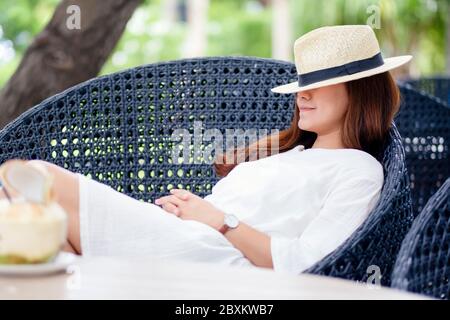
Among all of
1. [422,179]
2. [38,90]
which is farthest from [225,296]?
[422,179]

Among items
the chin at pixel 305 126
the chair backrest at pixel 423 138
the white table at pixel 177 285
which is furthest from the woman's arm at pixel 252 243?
the chair backrest at pixel 423 138

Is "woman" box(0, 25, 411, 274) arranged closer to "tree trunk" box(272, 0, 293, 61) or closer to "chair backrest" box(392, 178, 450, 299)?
"chair backrest" box(392, 178, 450, 299)

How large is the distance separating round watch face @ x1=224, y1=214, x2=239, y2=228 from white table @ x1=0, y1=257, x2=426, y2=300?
68cm

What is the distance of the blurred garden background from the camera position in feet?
10.2

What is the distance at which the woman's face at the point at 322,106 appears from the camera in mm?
2230

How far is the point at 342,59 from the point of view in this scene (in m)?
2.19

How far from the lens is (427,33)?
13.0m

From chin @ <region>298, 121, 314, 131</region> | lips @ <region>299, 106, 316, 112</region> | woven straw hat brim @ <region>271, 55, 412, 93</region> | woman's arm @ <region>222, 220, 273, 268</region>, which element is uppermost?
woven straw hat brim @ <region>271, 55, 412, 93</region>

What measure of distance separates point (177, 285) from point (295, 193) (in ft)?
3.02

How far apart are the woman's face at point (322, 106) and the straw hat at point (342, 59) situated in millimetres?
39

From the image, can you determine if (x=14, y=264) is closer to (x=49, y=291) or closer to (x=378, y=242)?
(x=49, y=291)

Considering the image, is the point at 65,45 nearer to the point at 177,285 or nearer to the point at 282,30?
the point at 177,285

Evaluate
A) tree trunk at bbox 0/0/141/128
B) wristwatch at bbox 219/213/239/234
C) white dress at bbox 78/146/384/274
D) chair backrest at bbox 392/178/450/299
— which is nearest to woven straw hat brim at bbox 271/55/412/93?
white dress at bbox 78/146/384/274

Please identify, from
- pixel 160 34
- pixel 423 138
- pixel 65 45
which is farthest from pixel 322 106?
pixel 160 34
